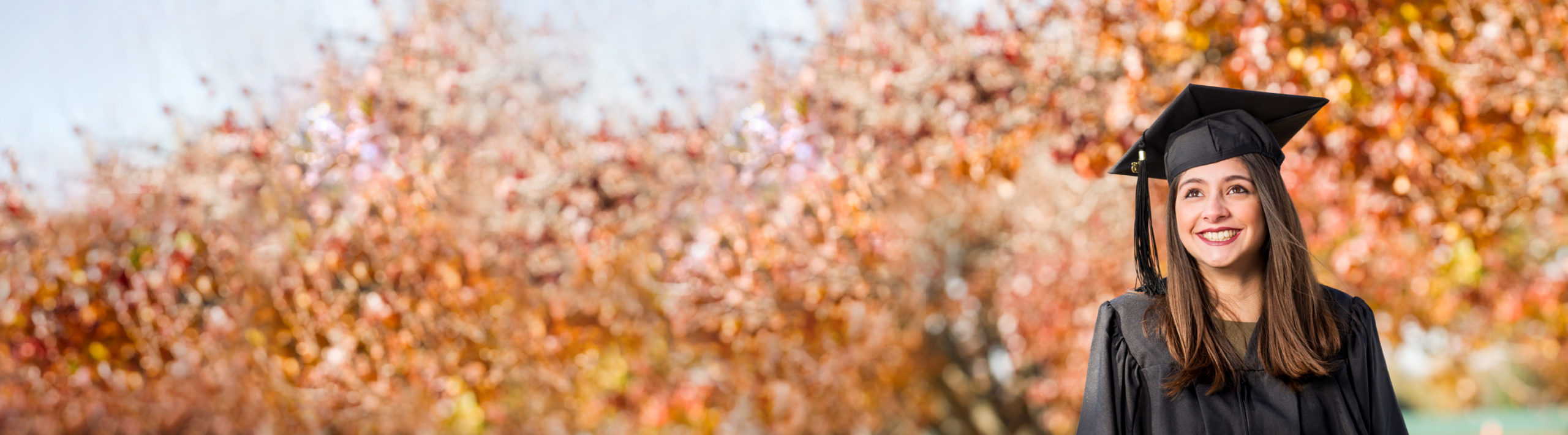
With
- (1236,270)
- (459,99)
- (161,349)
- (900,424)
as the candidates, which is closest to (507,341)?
(459,99)

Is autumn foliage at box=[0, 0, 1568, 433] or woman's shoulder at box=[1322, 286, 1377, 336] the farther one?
autumn foliage at box=[0, 0, 1568, 433]

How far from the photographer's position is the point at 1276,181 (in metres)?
2.01

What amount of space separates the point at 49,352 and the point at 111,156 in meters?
1.44

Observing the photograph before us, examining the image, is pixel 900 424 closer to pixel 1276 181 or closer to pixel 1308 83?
pixel 1308 83

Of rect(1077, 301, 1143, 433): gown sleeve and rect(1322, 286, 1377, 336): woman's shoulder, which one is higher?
rect(1322, 286, 1377, 336): woman's shoulder

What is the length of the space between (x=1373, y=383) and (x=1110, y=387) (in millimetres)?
491

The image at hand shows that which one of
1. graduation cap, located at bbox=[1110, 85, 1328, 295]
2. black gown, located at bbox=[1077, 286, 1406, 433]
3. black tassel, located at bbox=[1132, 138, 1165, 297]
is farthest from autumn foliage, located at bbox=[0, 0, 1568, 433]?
black gown, located at bbox=[1077, 286, 1406, 433]

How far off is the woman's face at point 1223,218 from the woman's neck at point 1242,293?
0.01 metres

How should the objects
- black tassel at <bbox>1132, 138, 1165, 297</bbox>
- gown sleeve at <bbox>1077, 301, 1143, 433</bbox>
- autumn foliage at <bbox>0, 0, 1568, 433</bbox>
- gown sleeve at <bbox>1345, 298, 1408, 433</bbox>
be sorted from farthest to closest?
1. autumn foliage at <bbox>0, 0, 1568, 433</bbox>
2. black tassel at <bbox>1132, 138, 1165, 297</bbox>
3. gown sleeve at <bbox>1077, 301, 1143, 433</bbox>
4. gown sleeve at <bbox>1345, 298, 1408, 433</bbox>

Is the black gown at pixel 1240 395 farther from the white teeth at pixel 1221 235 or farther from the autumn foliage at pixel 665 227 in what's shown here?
the autumn foliage at pixel 665 227

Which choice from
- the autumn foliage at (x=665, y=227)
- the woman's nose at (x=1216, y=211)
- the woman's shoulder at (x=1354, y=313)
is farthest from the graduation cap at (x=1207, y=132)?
the autumn foliage at (x=665, y=227)

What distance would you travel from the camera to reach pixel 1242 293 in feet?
6.67

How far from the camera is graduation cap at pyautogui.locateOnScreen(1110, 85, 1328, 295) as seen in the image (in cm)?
205

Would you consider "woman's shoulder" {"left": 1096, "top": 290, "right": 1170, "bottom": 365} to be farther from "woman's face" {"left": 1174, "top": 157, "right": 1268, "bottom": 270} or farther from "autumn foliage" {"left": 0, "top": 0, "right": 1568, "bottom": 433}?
"autumn foliage" {"left": 0, "top": 0, "right": 1568, "bottom": 433}
